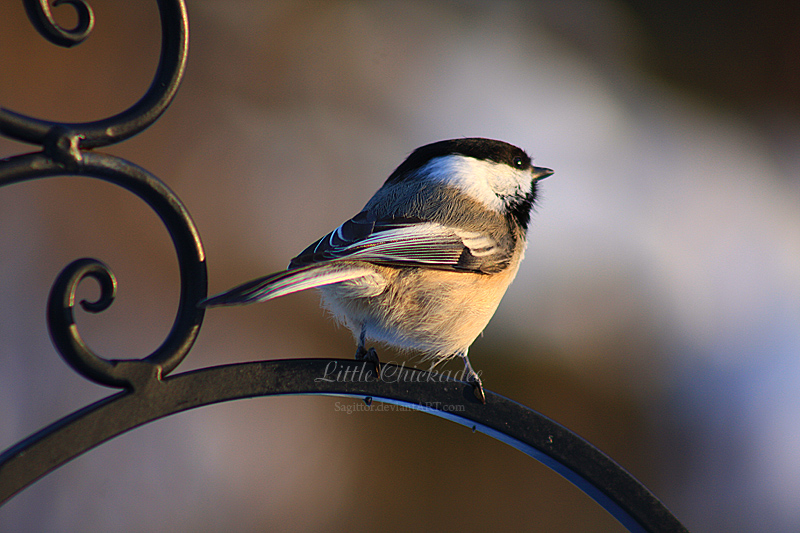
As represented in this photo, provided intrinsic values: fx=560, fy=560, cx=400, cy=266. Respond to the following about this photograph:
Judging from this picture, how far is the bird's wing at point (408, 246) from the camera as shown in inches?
29.5

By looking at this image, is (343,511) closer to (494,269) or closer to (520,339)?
(520,339)

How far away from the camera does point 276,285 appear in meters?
0.58

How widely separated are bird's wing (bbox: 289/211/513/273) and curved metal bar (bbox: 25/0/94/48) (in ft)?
1.08

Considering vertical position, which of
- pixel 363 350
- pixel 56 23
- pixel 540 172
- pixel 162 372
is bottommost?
pixel 363 350

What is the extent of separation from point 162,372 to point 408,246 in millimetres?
413

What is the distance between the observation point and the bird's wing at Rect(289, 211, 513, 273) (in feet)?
2.46

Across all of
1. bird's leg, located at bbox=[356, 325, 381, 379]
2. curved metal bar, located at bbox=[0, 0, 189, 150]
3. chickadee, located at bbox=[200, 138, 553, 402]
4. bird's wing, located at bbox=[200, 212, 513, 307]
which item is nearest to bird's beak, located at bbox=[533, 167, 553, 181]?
chickadee, located at bbox=[200, 138, 553, 402]

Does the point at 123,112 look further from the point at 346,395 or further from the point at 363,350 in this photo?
the point at 363,350

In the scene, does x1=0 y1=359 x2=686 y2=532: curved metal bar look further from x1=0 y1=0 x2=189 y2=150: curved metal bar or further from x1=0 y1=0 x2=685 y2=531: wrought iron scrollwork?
x1=0 y1=0 x2=189 y2=150: curved metal bar

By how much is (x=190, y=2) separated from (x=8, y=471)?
69.4 inches

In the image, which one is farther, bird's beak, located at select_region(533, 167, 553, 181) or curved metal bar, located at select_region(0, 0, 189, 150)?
bird's beak, located at select_region(533, 167, 553, 181)

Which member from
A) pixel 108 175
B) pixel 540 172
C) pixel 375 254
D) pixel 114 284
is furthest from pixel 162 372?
pixel 540 172

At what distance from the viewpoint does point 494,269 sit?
99cm

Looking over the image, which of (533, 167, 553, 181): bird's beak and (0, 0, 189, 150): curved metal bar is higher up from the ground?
(0, 0, 189, 150): curved metal bar
